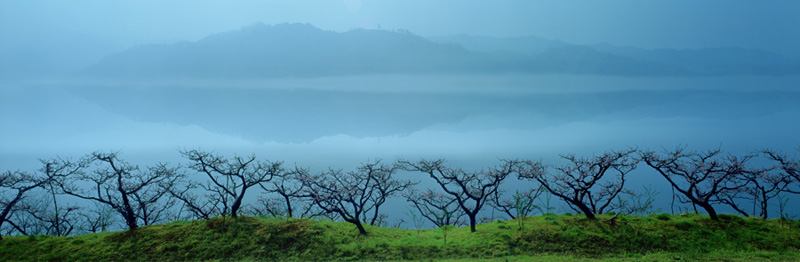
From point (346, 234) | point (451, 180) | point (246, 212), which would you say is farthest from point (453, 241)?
point (246, 212)

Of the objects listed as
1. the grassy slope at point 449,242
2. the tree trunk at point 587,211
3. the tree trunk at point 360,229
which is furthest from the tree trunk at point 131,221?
Result: the tree trunk at point 587,211

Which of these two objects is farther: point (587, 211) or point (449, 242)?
point (587, 211)

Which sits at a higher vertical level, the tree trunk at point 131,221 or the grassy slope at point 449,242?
the tree trunk at point 131,221

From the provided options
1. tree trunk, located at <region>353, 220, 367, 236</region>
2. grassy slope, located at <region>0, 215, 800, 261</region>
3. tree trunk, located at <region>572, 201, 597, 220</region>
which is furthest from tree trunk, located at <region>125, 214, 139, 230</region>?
tree trunk, located at <region>572, 201, 597, 220</region>

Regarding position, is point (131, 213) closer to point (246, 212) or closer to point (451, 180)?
A: point (246, 212)

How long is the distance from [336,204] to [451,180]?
449 centimetres

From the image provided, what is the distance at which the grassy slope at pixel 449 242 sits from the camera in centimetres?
1228

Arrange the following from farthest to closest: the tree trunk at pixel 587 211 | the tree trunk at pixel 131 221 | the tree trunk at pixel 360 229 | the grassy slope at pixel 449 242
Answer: the tree trunk at pixel 131 221, the tree trunk at pixel 587 211, the tree trunk at pixel 360 229, the grassy slope at pixel 449 242

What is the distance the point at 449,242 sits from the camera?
42.5ft

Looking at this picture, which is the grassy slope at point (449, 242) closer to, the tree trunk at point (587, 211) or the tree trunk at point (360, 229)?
the tree trunk at point (360, 229)

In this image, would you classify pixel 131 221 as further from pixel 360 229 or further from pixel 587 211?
pixel 587 211

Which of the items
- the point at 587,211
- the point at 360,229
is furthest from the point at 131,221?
the point at 587,211

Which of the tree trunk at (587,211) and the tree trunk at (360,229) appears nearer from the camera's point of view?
the tree trunk at (360,229)

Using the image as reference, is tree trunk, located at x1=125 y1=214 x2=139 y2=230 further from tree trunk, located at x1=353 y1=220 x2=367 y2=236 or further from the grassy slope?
tree trunk, located at x1=353 y1=220 x2=367 y2=236
